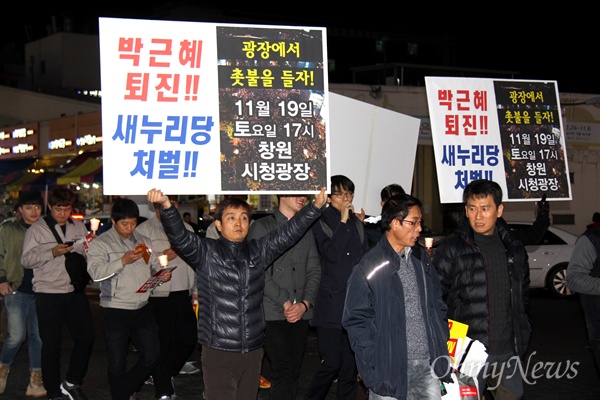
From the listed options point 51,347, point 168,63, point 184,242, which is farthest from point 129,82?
point 51,347

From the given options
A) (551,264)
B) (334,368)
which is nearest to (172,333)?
(334,368)

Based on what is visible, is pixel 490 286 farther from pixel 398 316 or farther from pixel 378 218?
pixel 378 218

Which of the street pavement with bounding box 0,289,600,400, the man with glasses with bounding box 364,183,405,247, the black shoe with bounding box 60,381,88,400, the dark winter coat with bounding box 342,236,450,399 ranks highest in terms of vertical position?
the man with glasses with bounding box 364,183,405,247

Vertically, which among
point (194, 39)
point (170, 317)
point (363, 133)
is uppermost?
point (194, 39)

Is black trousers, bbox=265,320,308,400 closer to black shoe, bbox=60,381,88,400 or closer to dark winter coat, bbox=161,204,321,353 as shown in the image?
dark winter coat, bbox=161,204,321,353

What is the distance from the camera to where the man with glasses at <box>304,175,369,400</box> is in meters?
6.89

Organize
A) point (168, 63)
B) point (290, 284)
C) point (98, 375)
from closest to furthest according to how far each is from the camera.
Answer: point (168, 63)
point (290, 284)
point (98, 375)

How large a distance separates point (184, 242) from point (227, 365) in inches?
36.3

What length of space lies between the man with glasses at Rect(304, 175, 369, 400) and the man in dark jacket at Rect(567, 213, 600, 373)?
1.88 m

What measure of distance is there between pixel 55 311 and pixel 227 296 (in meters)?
2.96

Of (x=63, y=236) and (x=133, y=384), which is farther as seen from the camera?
(x=63, y=236)

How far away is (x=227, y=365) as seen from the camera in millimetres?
5512

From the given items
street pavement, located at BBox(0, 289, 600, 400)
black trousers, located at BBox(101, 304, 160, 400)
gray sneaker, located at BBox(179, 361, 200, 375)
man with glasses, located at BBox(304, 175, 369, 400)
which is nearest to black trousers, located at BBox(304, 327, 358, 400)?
man with glasses, located at BBox(304, 175, 369, 400)

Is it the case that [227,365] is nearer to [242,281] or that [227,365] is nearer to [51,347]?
[242,281]
